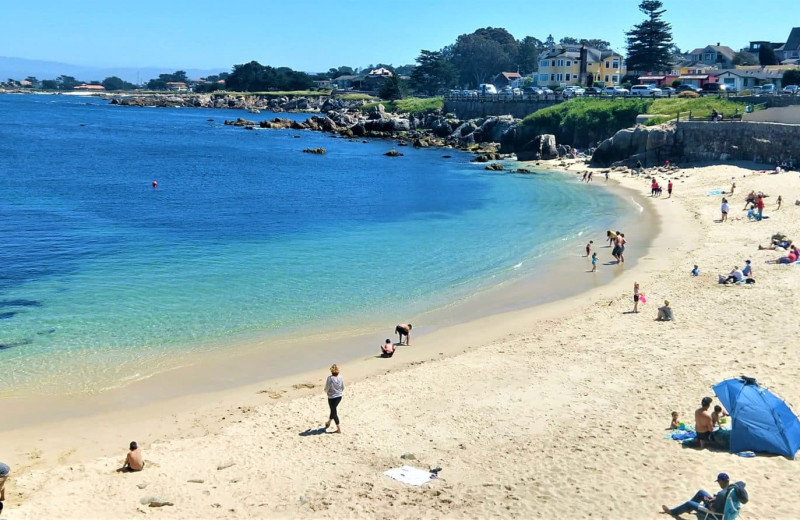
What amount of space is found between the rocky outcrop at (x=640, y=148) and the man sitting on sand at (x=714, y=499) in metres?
50.7

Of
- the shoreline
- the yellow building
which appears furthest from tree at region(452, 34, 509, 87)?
the shoreline

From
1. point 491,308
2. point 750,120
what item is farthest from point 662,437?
point 750,120

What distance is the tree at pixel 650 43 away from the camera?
9669 centimetres

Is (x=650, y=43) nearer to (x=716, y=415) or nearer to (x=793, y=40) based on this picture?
(x=793, y=40)

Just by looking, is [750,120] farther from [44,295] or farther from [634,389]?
[44,295]

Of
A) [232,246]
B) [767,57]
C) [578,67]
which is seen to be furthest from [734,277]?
[578,67]

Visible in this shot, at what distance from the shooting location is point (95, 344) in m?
20.3

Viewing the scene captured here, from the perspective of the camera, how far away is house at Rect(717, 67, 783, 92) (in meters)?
79.8

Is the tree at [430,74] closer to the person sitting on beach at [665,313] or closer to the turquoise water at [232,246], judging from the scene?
the turquoise water at [232,246]

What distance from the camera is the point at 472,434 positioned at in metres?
14.4

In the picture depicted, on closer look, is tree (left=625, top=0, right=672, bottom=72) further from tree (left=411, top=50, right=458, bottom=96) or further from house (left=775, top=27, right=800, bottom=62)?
tree (left=411, top=50, right=458, bottom=96)

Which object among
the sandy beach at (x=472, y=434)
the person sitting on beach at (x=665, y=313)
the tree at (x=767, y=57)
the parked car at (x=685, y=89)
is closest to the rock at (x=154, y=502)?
the sandy beach at (x=472, y=434)

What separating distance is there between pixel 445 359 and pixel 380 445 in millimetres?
5889

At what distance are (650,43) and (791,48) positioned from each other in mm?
23881
